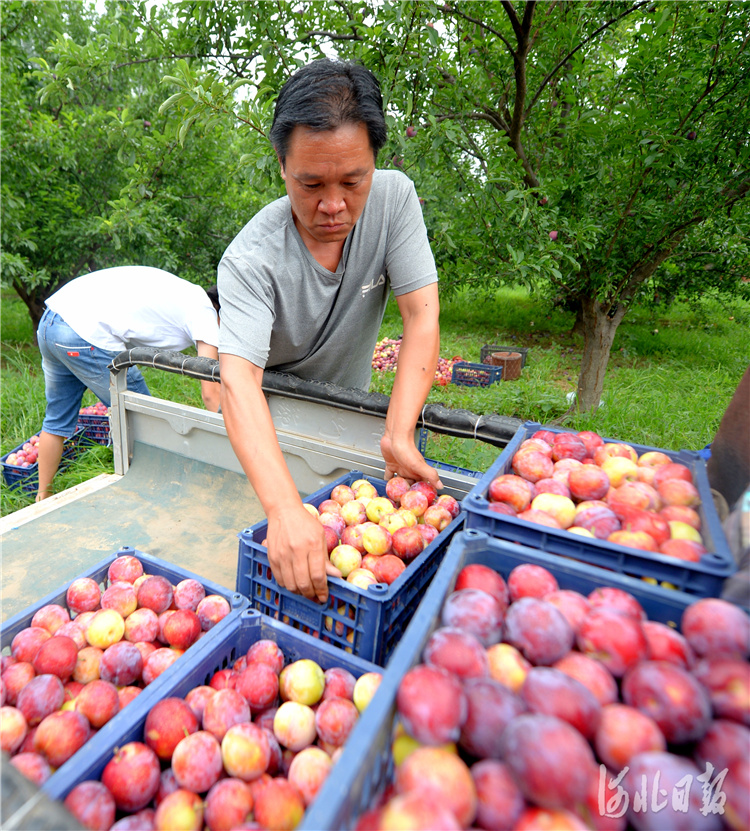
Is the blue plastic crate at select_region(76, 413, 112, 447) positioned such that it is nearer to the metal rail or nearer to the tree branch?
the metal rail

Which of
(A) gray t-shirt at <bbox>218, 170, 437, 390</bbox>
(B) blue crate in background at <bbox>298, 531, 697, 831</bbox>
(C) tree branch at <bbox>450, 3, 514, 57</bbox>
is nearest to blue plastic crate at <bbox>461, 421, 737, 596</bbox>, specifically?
(B) blue crate in background at <bbox>298, 531, 697, 831</bbox>

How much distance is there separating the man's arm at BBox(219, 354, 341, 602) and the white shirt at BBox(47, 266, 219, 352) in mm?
1929

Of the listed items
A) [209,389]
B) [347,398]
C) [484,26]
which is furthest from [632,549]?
[484,26]

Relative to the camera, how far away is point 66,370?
3.65 m

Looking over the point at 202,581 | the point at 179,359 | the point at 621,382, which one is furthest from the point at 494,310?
the point at 202,581

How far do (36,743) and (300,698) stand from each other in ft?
1.79

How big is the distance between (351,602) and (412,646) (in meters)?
0.50

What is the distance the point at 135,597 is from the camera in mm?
1448

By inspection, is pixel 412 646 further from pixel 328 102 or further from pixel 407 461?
pixel 328 102

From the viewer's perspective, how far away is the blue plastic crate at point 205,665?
0.94m

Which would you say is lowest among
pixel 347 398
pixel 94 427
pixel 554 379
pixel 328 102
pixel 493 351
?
pixel 94 427

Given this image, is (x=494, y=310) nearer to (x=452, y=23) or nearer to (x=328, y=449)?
(x=452, y=23)

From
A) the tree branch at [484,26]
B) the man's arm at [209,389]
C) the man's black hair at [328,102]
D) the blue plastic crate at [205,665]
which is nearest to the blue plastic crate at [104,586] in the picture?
the blue plastic crate at [205,665]

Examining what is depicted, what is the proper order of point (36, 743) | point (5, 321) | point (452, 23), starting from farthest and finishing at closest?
point (5, 321), point (452, 23), point (36, 743)
